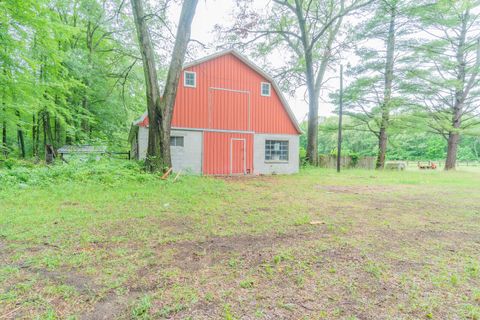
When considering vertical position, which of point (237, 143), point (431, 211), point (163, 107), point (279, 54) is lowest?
point (431, 211)

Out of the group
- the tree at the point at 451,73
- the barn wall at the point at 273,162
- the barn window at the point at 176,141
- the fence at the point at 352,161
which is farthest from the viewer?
the fence at the point at 352,161

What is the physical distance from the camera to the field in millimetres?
1948

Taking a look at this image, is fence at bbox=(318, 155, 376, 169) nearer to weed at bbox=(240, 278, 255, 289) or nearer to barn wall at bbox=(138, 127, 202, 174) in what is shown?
barn wall at bbox=(138, 127, 202, 174)

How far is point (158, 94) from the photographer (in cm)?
880

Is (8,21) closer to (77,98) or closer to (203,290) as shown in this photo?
(77,98)

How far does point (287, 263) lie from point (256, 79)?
11.5m

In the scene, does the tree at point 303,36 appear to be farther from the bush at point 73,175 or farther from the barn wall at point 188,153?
the bush at point 73,175

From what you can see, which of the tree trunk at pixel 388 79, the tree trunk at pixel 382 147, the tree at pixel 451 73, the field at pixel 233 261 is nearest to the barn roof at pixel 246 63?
the field at pixel 233 261

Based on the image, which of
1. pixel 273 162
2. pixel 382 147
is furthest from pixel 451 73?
pixel 273 162

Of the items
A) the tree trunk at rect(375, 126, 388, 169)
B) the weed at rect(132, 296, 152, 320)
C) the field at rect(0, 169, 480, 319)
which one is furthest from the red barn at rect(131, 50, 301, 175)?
the weed at rect(132, 296, 152, 320)

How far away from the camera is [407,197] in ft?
22.5

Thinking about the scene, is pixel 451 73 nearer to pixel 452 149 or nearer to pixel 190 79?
pixel 452 149

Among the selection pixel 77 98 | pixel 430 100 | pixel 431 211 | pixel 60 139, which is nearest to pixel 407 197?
pixel 431 211

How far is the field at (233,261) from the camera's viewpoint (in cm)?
195
